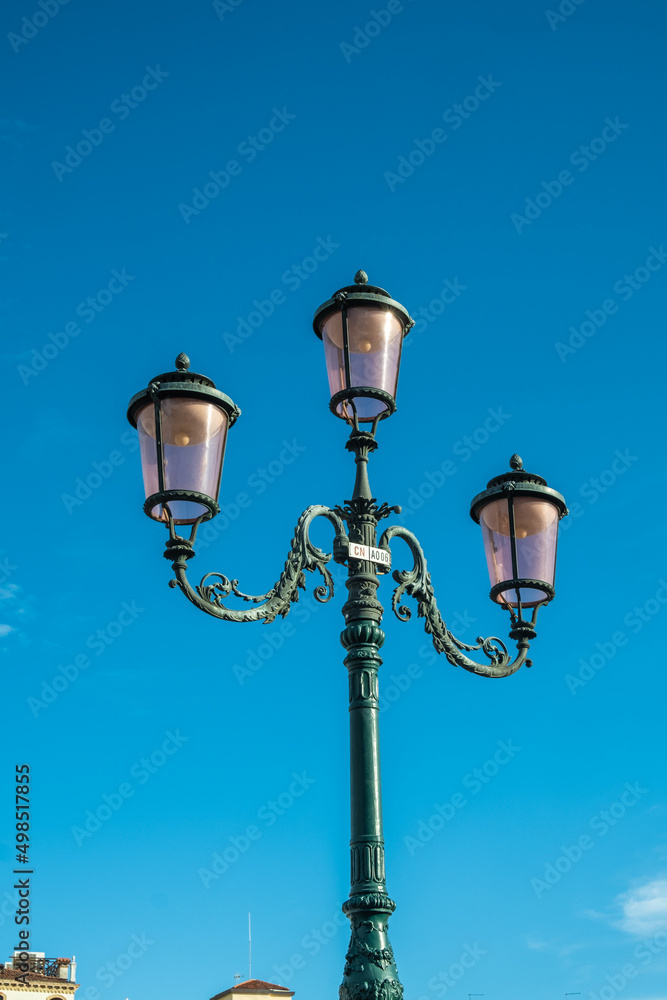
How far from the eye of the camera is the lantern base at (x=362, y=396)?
6.18 meters

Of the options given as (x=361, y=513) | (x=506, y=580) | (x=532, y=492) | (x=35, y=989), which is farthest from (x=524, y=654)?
(x=35, y=989)

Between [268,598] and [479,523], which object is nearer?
[268,598]

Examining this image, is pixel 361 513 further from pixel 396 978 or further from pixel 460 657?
pixel 396 978

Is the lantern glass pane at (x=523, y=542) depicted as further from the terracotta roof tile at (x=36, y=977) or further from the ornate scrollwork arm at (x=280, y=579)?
the terracotta roof tile at (x=36, y=977)

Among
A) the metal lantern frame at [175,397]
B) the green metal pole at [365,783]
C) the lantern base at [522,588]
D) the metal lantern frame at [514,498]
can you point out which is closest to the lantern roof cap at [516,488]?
the metal lantern frame at [514,498]

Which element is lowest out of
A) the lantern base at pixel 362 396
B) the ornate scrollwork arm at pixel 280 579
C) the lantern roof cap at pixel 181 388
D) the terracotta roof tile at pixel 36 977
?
the ornate scrollwork arm at pixel 280 579

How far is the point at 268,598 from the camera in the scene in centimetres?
591

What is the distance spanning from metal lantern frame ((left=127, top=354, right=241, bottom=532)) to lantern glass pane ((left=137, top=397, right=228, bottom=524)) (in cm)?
2

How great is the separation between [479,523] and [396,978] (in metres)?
2.75

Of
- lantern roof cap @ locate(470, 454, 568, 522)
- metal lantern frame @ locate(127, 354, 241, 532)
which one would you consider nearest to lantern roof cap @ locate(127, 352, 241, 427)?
metal lantern frame @ locate(127, 354, 241, 532)

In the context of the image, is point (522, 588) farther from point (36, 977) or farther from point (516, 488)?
point (36, 977)

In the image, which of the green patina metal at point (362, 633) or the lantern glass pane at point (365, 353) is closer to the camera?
the green patina metal at point (362, 633)

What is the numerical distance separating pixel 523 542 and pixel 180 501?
85.9 inches

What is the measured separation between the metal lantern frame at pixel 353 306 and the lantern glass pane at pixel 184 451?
791 mm
